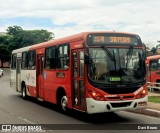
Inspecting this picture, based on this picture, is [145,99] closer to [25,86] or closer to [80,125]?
[80,125]

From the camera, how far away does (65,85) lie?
13297 millimetres

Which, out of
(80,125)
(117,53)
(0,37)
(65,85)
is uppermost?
(0,37)

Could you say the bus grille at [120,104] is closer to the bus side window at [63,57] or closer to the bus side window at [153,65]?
the bus side window at [63,57]

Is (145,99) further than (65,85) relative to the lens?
No

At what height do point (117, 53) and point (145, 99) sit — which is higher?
point (117, 53)

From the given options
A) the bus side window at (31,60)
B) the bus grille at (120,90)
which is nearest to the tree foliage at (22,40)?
the bus side window at (31,60)

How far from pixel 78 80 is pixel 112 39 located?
179 cm

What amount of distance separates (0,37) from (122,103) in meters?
82.2

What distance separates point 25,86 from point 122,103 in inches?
364

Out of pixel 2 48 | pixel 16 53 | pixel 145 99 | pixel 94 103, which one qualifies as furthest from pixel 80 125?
pixel 2 48

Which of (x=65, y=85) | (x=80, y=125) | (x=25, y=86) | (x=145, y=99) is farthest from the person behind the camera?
(x=25, y=86)

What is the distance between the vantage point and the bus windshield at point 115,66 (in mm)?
11422

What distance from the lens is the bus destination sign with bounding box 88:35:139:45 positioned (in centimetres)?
1174

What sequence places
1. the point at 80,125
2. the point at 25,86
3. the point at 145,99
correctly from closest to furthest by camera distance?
1. the point at 80,125
2. the point at 145,99
3. the point at 25,86
